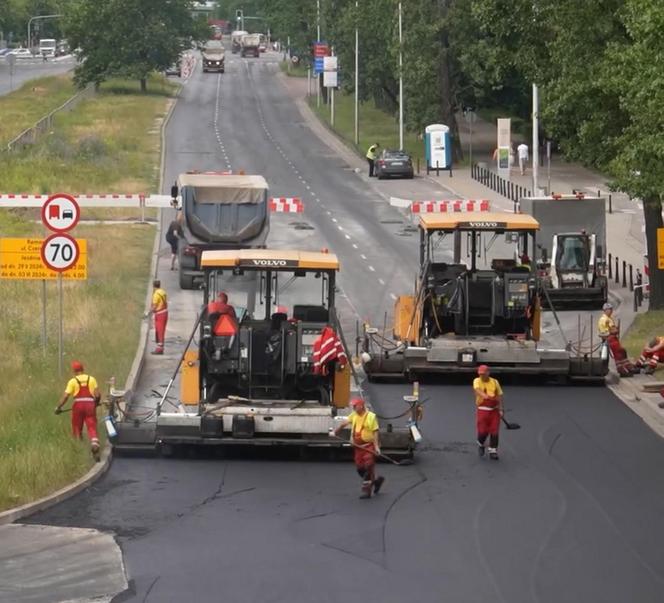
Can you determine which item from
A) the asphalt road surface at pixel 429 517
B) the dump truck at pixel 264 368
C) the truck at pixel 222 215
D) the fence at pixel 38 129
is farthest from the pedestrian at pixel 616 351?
the fence at pixel 38 129

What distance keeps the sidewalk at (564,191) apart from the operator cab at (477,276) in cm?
218

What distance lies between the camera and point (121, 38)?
108 meters

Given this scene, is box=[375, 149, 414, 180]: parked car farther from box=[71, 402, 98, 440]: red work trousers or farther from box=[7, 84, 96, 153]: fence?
box=[71, 402, 98, 440]: red work trousers

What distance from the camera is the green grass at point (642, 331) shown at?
31547mm

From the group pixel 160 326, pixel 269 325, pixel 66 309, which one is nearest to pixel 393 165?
pixel 66 309

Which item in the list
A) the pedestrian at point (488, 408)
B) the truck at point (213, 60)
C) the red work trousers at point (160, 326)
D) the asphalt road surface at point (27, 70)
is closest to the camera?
the pedestrian at point (488, 408)

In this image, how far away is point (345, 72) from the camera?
9075cm

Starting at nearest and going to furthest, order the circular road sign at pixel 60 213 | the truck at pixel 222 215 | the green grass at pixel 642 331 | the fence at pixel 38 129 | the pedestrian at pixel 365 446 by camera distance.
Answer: the pedestrian at pixel 365 446 → the circular road sign at pixel 60 213 → the green grass at pixel 642 331 → the truck at pixel 222 215 → the fence at pixel 38 129

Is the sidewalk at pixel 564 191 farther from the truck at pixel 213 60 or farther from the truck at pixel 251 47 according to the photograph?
the truck at pixel 251 47

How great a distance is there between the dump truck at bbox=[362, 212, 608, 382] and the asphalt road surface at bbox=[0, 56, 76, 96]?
83724 mm

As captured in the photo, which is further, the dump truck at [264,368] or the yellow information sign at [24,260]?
the yellow information sign at [24,260]

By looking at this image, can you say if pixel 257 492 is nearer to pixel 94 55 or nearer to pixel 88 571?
pixel 88 571

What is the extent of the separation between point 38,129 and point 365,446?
206 ft

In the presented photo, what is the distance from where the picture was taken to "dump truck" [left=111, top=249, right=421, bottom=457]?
20641mm
